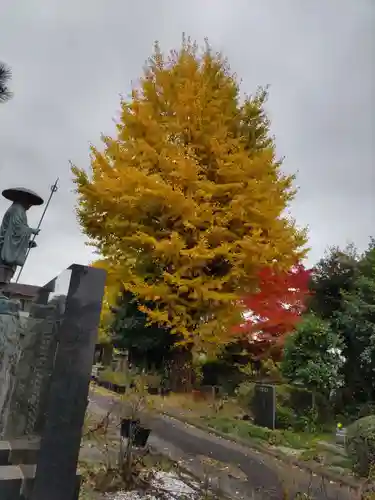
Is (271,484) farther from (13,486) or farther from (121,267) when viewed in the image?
(121,267)

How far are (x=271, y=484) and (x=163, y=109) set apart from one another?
13.8m

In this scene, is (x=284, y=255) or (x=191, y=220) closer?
(x=191, y=220)

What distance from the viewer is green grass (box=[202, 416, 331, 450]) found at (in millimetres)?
8819

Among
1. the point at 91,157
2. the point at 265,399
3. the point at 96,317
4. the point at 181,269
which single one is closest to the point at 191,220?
the point at 181,269

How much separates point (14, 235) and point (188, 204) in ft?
27.4

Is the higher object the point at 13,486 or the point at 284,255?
the point at 284,255

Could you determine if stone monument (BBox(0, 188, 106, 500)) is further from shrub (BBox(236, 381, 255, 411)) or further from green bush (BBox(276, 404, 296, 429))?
shrub (BBox(236, 381, 255, 411))

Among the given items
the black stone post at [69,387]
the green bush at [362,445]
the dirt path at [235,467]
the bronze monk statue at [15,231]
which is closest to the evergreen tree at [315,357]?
the dirt path at [235,467]

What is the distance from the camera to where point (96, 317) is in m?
3.58

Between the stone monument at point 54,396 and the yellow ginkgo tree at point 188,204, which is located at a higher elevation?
the yellow ginkgo tree at point 188,204

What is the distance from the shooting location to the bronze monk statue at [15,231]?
637 centimetres

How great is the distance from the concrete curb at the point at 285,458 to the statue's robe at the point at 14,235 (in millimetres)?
4768

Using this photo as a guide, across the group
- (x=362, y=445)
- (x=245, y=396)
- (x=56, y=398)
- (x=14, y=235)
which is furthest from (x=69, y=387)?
(x=245, y=396)

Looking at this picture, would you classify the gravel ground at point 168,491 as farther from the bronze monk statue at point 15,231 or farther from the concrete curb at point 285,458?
the bronze monk statue at point 15,231
